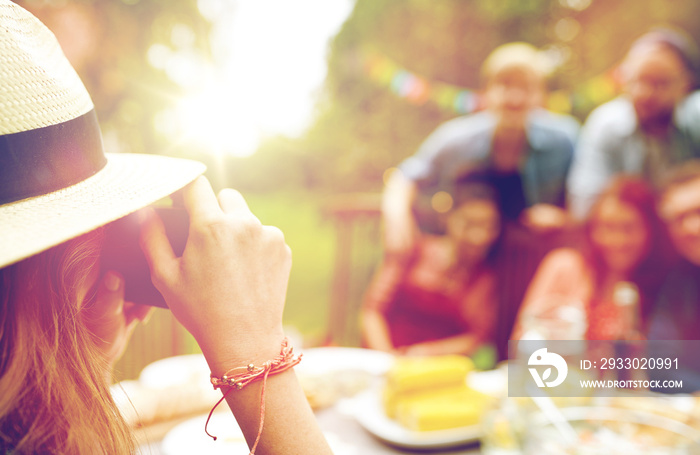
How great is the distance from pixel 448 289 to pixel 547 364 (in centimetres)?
142

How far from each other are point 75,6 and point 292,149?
720 centimetres

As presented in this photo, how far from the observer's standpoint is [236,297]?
57 centimetres

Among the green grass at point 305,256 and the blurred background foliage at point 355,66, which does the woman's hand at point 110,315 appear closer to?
the green grass at point 305,256

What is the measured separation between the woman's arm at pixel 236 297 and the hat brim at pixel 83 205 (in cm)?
3

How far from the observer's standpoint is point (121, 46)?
10.5 feet

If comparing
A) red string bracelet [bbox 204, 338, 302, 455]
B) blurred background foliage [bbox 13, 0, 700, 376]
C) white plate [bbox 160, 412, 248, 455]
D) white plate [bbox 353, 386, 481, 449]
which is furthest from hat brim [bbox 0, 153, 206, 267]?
blurred background foliage [bbox 13, 0, 700, 376]

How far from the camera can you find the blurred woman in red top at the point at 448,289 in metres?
2.62

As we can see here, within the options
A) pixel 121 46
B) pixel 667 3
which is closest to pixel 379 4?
pixel 667 3

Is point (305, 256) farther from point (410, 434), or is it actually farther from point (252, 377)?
point (252, 377)

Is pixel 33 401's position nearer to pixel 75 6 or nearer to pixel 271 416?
pixel 271 416

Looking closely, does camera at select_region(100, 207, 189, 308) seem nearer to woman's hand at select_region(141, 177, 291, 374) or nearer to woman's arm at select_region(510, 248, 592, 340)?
woman's hand at select_region(141, 177, 291, 374)

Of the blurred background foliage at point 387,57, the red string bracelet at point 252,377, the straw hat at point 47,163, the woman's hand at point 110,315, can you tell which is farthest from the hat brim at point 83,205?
the blurred background foliage at point 387,57

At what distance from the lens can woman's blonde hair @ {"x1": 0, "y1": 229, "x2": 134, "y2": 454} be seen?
543 mm

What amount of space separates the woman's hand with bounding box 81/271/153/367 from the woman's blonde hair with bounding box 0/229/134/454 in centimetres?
4
